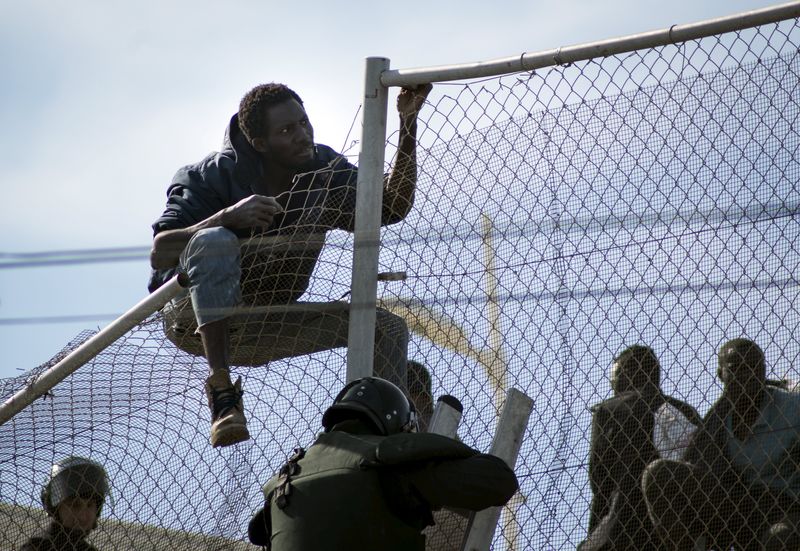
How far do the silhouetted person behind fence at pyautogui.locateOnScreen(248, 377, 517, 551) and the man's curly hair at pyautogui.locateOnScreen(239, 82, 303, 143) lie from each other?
2162 millimetres

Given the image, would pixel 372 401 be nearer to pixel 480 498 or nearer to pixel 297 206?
pixel 480 498

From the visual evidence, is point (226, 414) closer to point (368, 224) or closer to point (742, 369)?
point (368, 224)

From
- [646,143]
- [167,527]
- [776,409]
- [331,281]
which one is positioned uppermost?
[646,143]

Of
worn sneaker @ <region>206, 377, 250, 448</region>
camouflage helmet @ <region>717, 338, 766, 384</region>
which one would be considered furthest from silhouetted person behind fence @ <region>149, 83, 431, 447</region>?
camouflage helmet @ <region>717, 338, 766, 384</region>

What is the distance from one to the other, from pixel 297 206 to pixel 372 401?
156 centimetres

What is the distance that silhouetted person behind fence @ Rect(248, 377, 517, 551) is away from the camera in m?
4.81

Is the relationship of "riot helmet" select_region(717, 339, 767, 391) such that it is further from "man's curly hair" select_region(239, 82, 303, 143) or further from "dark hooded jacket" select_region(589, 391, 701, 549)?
"man's curly hair" select_region(239, 82, 303, 143)

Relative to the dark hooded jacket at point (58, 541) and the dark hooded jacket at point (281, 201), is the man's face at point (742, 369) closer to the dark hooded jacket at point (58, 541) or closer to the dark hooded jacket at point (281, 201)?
the dark hooded jacket at point (281, 201)

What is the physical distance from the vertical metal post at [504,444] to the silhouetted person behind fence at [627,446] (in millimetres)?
271

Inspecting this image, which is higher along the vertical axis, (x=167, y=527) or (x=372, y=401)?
(x=372, y=401)

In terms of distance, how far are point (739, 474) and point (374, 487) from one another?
4.22ft

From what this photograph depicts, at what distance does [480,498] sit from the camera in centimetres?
477

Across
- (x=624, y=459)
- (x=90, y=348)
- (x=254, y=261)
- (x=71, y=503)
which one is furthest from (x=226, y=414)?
(x=624, y=459)

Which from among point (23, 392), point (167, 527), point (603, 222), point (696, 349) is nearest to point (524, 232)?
point (603, 222)
